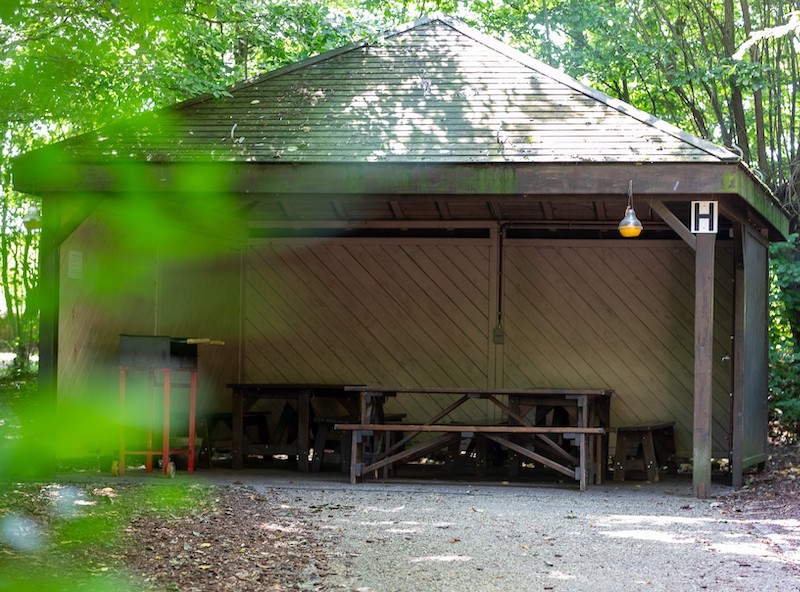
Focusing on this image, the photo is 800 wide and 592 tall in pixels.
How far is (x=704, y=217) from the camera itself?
25.6 feet

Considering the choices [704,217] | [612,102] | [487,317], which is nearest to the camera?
[704,217]

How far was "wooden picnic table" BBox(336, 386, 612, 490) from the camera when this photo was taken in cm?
816

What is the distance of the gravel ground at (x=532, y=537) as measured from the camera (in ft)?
16.5

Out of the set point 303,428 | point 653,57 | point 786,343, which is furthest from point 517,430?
point 653,57

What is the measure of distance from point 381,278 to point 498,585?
6159mm

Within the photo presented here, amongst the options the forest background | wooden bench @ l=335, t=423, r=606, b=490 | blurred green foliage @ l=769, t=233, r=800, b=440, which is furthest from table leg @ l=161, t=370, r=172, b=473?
blurred green foliage @ l=769, t=233, r=800, b=440

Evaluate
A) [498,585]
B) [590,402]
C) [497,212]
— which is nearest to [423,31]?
[497,212]

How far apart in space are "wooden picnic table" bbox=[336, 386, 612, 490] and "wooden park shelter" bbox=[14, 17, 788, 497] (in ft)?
3.18

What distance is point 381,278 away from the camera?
35.4ft

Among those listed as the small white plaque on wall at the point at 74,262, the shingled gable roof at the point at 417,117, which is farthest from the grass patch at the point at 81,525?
the shingled gable roof at the point at 417,117

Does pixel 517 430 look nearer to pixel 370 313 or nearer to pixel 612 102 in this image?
pixel 612 102

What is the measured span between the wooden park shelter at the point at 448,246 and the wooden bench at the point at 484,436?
953 mm

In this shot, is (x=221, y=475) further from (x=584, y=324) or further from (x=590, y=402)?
(x=584, y=324)

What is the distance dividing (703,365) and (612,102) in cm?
235
